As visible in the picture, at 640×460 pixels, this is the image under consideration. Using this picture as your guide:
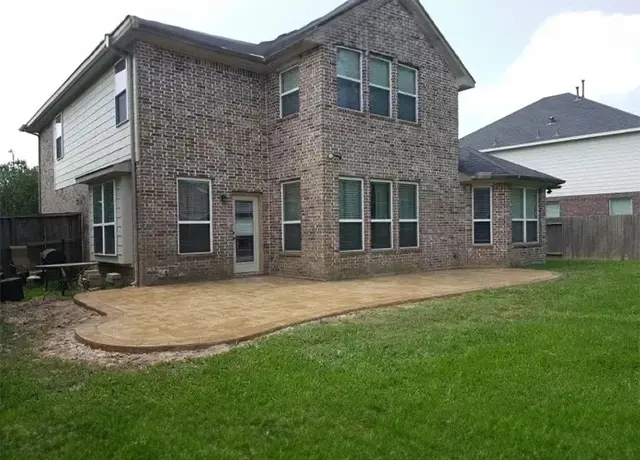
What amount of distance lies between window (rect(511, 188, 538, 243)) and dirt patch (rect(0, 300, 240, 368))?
11972 millimetres

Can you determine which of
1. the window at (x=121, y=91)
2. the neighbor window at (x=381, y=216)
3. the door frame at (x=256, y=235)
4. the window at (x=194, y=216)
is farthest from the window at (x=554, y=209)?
the window at (x=121, y=91)

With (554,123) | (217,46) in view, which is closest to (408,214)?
(217,46)

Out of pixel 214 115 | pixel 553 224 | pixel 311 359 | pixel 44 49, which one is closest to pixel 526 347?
pixel 311 359

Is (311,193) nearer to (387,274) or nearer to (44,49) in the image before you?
(387,274)

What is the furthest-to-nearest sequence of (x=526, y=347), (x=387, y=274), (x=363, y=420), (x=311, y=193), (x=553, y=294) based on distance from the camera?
(x=387, y=274), (x=311, y=193), (x=553, y=294), (x=526, y=347), (x=363, y=420)

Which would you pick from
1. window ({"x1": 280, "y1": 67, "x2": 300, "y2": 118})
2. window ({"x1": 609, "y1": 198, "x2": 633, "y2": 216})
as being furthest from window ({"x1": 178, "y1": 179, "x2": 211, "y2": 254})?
window ({"x1": 609, "y1": 198, "x2": 633, "y2": 216})

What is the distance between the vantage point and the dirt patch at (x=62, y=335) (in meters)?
5.25

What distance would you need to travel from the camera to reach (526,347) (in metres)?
5.33

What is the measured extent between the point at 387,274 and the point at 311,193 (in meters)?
2.87

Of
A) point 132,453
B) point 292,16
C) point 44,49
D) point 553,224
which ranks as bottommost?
point 132,453

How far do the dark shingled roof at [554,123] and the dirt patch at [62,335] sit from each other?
75.5ft

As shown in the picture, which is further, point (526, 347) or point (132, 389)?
point (526, 347)

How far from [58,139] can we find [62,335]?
41.8ft

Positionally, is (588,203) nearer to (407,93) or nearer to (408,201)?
(408,201)
